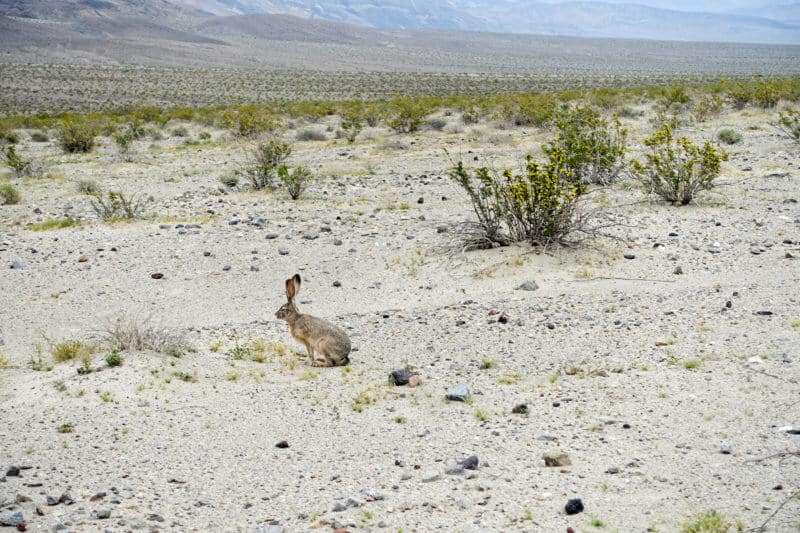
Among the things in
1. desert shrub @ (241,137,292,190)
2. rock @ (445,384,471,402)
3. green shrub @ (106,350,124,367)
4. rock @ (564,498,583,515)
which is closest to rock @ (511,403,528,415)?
rock @ (445,384,471,402)

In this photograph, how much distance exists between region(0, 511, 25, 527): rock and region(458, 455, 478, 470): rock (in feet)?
8.59

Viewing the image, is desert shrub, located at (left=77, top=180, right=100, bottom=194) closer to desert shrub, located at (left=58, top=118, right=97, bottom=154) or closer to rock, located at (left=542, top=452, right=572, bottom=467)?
desert shrub, located at (left=58, top=118, right=97, bottom=154)

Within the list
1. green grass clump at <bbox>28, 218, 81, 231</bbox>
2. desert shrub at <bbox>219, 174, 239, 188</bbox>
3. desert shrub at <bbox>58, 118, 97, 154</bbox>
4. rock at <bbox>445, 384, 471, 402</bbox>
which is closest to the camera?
rock at <bbox>445, 384, 471, 402</bbox>

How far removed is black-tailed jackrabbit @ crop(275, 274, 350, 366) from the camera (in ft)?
23.1

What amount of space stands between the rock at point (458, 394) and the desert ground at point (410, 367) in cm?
9

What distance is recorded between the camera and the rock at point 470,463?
202 inches

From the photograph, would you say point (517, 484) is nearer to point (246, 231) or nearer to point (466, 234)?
point (466, 234)

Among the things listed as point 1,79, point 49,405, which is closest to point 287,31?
point 1,79

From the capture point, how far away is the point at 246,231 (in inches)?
471

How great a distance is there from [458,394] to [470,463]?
3.89ft

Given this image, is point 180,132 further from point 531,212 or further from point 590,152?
point 531,212

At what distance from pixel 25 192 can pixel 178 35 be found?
138714 mm

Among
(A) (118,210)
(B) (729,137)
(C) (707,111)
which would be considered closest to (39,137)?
(A) (118,210)

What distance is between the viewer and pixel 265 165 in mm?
16328
